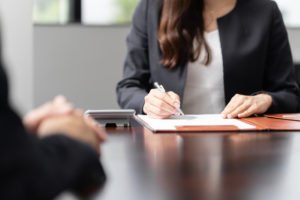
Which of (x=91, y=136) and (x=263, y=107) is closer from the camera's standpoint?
(x=91, y=136)

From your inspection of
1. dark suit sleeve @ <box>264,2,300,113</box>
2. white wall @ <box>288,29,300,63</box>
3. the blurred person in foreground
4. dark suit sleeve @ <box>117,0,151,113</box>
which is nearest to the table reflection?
the blurred person in foreground

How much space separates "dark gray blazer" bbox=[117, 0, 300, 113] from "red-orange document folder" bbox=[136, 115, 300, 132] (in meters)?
0.29

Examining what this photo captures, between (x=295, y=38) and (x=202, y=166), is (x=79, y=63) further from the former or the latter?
(x=202, y=166)

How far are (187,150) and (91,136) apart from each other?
0.33 m

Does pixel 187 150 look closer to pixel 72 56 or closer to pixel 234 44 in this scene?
pixel 234 44

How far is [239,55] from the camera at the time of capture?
1.67 meters

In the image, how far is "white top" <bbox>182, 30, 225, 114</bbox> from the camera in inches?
65.7

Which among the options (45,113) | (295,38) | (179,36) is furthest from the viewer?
(295,38)

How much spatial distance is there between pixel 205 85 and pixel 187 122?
1.42 ft

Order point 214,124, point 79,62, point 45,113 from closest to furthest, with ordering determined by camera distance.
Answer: point 45,113 → point 214,124 → point 79,62

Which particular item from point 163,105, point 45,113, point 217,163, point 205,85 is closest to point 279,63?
point 205,85

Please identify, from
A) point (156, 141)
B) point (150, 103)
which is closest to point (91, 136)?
point (156, 141)

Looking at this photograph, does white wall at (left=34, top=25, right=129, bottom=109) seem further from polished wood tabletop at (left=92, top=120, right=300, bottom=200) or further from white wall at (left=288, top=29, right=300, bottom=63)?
polished wood tabletop at (left=92, top=120, right=300, bottom=200)

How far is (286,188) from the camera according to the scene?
0.66 m
